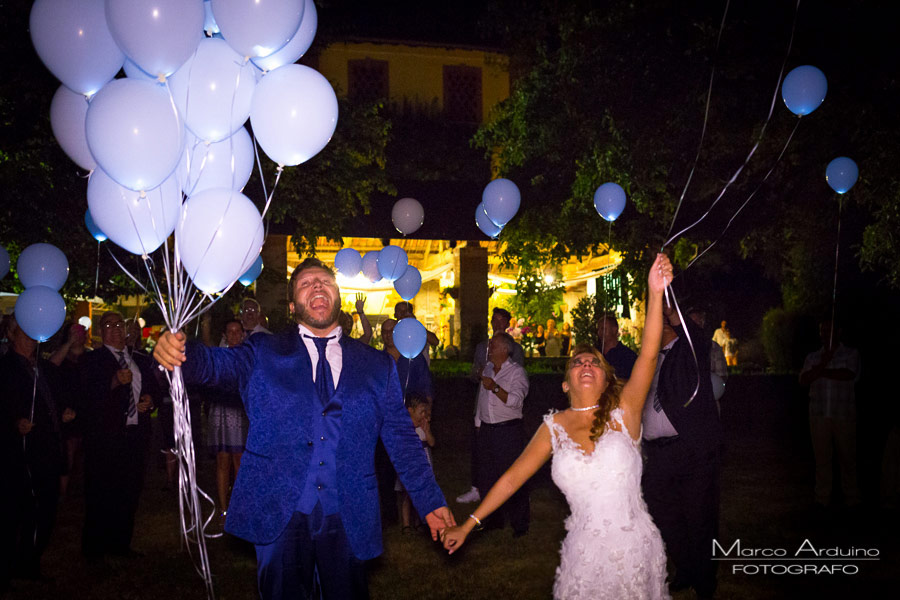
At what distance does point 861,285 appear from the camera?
41.7 ft

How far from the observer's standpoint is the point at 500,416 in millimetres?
6539

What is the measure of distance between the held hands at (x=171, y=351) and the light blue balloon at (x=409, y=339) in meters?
4.32

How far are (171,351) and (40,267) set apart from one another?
4.19 m

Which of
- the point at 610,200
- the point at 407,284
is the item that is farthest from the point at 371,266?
the point at 610,200

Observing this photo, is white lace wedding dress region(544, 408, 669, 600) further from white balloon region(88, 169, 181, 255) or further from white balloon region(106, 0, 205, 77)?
white balloon region(106, 0, 205, 77)

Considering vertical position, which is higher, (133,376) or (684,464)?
(133,376)

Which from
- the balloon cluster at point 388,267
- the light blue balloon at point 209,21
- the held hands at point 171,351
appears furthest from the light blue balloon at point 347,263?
the held hands at point 171,351

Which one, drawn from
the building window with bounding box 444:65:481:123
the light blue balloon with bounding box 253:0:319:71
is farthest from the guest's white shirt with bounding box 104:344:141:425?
the building window with bounding box 444:65:481:123

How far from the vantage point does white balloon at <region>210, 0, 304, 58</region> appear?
374 centimetres

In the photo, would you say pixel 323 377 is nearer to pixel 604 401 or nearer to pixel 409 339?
pixel 604 401

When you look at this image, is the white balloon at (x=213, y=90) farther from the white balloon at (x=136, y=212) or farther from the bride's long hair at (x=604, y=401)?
the bride's long hair at (x=604, y=401)

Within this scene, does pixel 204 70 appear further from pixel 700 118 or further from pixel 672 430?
pixel 700 118

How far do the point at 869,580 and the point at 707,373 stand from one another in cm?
173

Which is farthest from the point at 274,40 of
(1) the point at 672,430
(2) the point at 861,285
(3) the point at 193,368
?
(2) the point at 861,285
